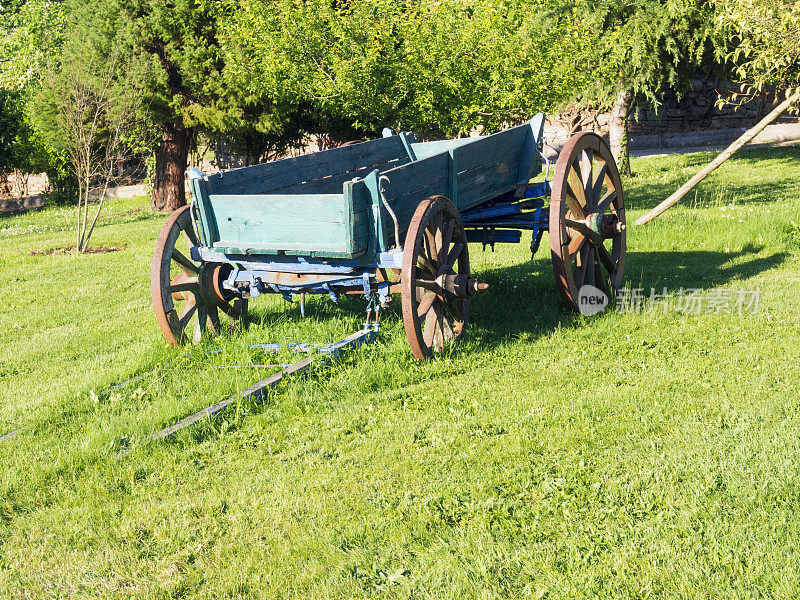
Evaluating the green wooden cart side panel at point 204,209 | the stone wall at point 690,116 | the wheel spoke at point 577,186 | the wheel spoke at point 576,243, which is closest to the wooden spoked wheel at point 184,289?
the green wooden cart side panel at point 204,209

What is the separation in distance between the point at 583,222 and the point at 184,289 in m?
3.00

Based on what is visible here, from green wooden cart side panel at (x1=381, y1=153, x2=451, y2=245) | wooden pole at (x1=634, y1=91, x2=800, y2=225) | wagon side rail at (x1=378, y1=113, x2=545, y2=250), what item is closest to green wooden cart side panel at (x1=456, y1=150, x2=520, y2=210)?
wagon side rail at (x1=378, y1=113, x2=545, y2=250)

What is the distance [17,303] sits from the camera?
8.12 m

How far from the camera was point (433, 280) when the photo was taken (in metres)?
4.97

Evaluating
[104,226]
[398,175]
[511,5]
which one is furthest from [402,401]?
[104,226]

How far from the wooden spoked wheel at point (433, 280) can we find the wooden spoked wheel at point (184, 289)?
152cm

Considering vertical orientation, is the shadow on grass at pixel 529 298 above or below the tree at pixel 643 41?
below

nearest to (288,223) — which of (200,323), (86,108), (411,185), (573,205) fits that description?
(411,185)

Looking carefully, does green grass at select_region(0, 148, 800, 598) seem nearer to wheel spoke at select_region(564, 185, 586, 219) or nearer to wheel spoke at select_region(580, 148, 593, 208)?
wheel spoke at select_region(564, 185, 586, 219)

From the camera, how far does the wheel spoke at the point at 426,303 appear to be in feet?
16.1

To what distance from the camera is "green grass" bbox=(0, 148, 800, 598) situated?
298cm

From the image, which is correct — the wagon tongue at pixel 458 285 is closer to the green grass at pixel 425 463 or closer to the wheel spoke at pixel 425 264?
the wheel spoke at pixel 425 264

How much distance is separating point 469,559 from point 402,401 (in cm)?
167

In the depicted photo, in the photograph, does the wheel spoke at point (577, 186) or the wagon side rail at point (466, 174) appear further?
the wheel spoke at point (577, 186)
